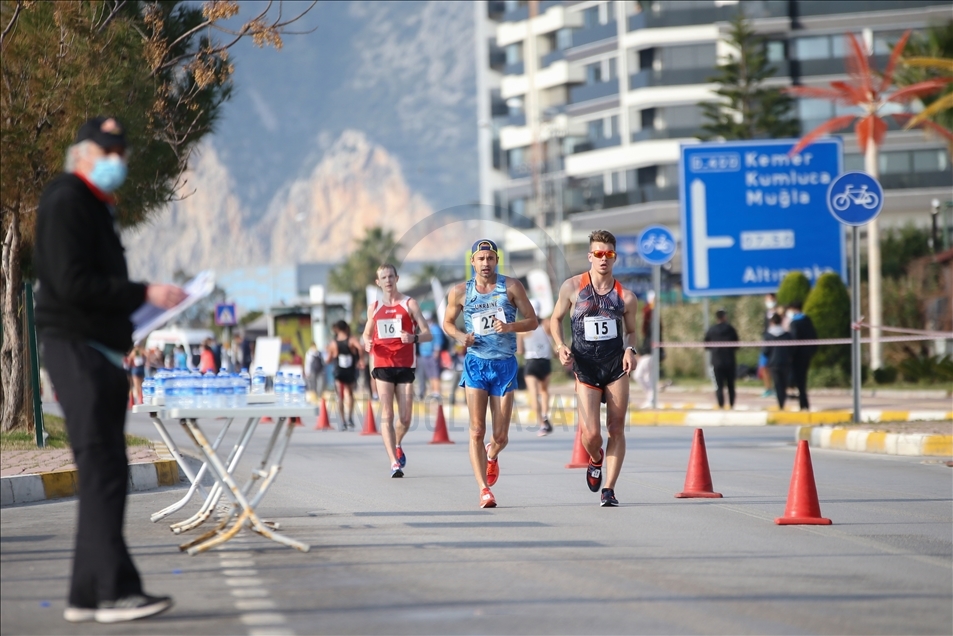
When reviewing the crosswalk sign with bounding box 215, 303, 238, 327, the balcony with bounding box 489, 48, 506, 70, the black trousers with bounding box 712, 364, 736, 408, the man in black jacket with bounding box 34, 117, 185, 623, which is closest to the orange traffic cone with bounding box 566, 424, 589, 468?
the man in black jacket with bounding box 34, 117, 185, 623

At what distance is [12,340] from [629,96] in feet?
193

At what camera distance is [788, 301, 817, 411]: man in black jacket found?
21.9 meters

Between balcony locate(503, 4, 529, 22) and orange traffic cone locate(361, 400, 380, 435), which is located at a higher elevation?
balcony locate(503, 4, 529, 22)

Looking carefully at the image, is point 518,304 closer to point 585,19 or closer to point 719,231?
point 719,231

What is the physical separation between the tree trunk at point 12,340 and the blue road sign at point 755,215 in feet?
39.7

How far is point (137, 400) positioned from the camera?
37656mm

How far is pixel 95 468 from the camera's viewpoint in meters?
6.00

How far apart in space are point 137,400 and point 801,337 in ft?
69.4

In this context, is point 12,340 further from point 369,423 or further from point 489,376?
point 489,376

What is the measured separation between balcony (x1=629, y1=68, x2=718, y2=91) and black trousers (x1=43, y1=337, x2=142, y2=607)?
66.1 meters

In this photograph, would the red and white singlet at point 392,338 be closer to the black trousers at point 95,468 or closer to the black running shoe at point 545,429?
the black running shoe at point 545,429

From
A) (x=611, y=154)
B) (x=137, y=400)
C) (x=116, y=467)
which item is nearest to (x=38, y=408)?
(x=116, y=467)

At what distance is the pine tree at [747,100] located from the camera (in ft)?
194

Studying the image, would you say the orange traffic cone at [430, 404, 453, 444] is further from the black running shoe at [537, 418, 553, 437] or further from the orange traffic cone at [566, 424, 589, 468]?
the orange traffic cone at [566, 424, 589, 468]
